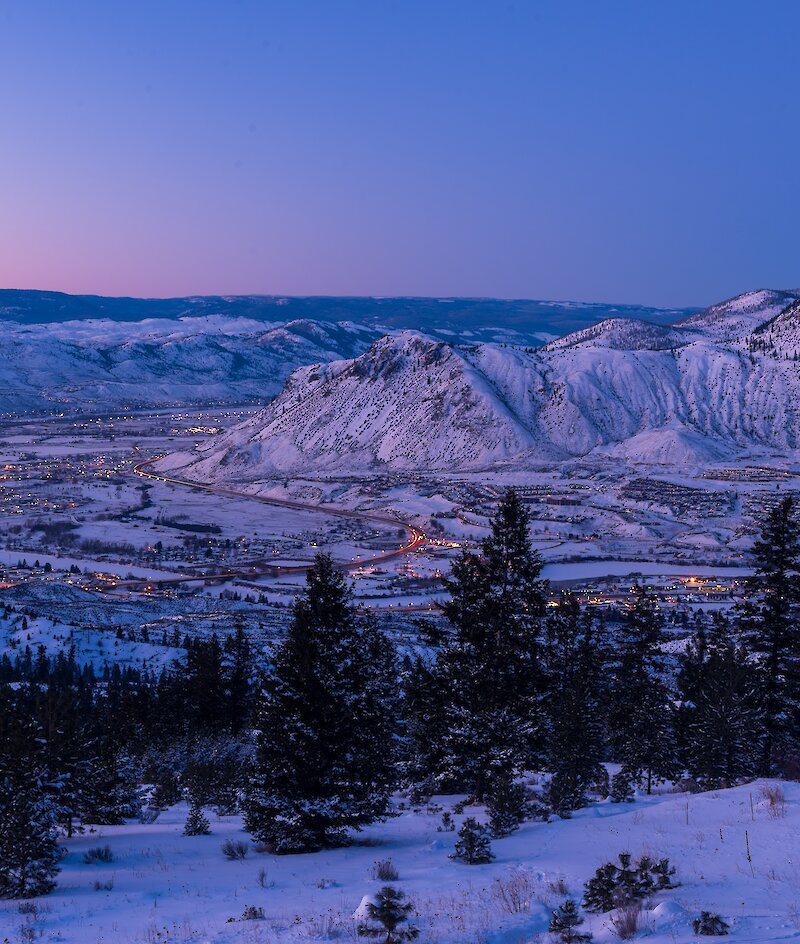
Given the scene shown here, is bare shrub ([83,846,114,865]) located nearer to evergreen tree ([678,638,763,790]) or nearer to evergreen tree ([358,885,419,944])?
evergreen tree ([358,885,419,944])

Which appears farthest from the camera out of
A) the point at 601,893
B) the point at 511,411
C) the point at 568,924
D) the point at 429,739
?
the point at 511,411

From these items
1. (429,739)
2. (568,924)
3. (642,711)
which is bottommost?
(642,711)


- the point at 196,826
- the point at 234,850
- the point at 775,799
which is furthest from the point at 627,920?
the point at 196,826

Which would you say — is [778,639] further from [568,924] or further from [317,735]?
[568,924]

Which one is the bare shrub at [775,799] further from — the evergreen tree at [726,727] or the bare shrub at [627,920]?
the evergreen tree at [726,727]

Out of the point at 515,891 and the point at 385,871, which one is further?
the point at 385,871

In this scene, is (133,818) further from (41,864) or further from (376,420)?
(376,420)

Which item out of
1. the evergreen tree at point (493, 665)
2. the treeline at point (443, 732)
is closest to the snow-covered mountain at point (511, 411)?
the treeline at point (443, 732)

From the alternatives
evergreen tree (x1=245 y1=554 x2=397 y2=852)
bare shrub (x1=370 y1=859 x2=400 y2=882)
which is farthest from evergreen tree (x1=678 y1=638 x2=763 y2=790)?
bare shrub (x1=370 y1=859 x2=400 y2=882)
